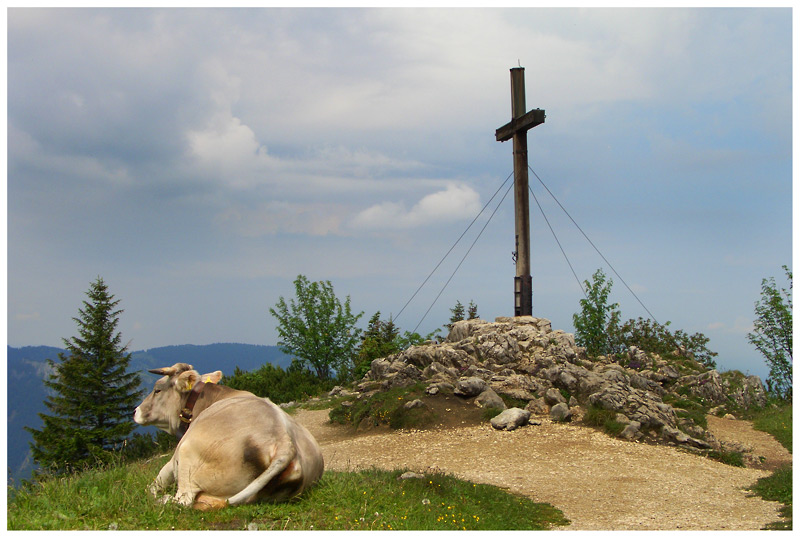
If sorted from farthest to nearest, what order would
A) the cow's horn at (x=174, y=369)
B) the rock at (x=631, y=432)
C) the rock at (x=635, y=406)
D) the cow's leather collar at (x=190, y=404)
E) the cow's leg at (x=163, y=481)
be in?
the rock at (x=635, y=406) → the rock at (x=631, y=432) → the cow's horn at (x=174, y=369) → the cow's leather collar at (x=190, y=404) → the cow's leg at (x=163, y=481)

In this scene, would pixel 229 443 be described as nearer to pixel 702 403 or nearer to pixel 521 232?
pixel 521 232

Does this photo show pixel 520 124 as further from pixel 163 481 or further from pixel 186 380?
pixel 163 481

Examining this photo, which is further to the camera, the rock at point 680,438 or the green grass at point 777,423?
the green grass at point 777,423

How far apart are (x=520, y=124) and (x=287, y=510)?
1652 cm

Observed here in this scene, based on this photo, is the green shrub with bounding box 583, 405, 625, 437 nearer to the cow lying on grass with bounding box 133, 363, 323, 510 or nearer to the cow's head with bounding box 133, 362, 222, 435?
the cow lying on grass with bounding box 133, 363, 323, 510

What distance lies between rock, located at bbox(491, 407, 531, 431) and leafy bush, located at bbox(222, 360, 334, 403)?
1072 cm

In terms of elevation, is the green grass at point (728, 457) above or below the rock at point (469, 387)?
below

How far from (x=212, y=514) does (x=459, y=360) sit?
512 inches

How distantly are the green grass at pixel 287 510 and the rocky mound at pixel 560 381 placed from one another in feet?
20.7

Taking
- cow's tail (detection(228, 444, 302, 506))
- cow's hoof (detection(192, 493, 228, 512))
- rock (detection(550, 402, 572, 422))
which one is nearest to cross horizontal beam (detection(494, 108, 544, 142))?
rock (detection(550, 402, 572, 422))

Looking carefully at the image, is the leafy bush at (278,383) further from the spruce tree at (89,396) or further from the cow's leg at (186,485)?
the cow's leg at (186,485)

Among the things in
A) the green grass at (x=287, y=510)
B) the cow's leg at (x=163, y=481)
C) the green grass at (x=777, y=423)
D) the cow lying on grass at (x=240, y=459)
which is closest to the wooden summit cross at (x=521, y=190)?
the green grass at (x=777, y=423)

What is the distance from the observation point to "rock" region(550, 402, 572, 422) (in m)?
15.1

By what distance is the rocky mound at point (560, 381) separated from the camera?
15102 millimetres
